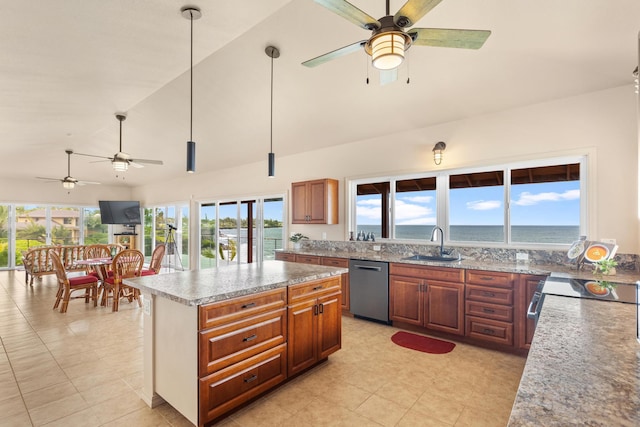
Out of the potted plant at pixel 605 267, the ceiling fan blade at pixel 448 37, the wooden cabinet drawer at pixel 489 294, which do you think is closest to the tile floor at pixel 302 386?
the wooden cabinet drawer at pixel 489 294

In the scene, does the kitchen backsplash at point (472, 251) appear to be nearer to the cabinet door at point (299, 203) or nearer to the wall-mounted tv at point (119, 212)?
the cabinet door at point (299, 203)

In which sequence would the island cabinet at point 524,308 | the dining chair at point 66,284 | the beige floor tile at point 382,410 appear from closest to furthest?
the beige floor tile at point 382,410, the island cabinet at point 524,308, the dining chair at point 66,284

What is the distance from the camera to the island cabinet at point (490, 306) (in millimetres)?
3133

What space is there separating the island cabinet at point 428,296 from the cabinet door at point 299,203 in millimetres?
1998

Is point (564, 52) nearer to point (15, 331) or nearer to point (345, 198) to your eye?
point (345, 198)

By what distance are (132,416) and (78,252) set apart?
6.31 metres

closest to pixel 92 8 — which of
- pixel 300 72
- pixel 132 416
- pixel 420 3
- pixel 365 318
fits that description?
pixel 300 72

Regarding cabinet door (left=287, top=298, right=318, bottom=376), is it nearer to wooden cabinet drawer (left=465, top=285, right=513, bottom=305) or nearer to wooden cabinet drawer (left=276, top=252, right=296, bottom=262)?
wooden cabinet drawer (left=465, top=285, right=513, bottom=305)

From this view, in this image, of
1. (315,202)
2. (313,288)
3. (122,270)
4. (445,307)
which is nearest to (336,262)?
(315,202)

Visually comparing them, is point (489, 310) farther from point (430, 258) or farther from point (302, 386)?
point (302, 386)

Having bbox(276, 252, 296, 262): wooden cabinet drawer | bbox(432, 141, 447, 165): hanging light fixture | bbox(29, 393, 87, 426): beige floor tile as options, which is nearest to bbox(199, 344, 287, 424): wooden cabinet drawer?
bbox(29, 393, 87, 426): beige floor tile

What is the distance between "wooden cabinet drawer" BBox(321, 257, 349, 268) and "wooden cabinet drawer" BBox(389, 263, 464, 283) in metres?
0.70

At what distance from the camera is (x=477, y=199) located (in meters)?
4.86

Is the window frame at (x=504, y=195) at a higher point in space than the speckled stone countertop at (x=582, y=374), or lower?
higher
